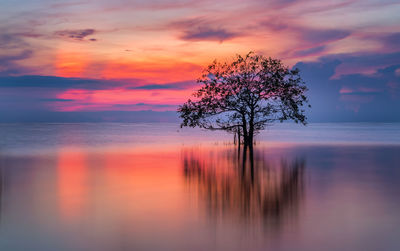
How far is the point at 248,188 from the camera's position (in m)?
17.8

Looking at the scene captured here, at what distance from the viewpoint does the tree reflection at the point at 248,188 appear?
12.9m

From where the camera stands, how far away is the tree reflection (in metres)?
12.9

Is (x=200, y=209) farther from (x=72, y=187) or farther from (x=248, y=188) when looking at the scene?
(x=72, y=187)

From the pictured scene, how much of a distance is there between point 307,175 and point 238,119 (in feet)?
61.1

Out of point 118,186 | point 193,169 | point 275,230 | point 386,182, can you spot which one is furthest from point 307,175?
point 275,230

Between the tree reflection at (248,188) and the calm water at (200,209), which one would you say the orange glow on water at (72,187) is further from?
the tree reflection at (248,188)

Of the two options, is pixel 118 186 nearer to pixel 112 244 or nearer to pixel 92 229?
pixel 92 229

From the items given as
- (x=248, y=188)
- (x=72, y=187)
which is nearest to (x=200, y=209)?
(x=248, y=188)

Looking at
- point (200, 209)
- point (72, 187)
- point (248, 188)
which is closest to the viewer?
point (200, 209)

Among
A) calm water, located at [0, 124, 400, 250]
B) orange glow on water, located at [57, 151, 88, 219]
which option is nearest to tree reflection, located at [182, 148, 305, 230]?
calm water, located at [0, 124, 400, 250]

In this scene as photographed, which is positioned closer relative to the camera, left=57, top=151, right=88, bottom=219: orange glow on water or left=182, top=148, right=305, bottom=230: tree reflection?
left=182, top=148, right=305, bottom=230: tree reflection

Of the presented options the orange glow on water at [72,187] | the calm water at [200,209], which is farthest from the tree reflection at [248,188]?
the orange glow on water at [72,187]

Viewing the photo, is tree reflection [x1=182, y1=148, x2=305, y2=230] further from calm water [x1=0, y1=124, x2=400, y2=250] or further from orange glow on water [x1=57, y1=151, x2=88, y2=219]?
orange glow on water [x1=57, y1=151, x2=88, y2=219]

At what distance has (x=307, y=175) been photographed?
901 inches
